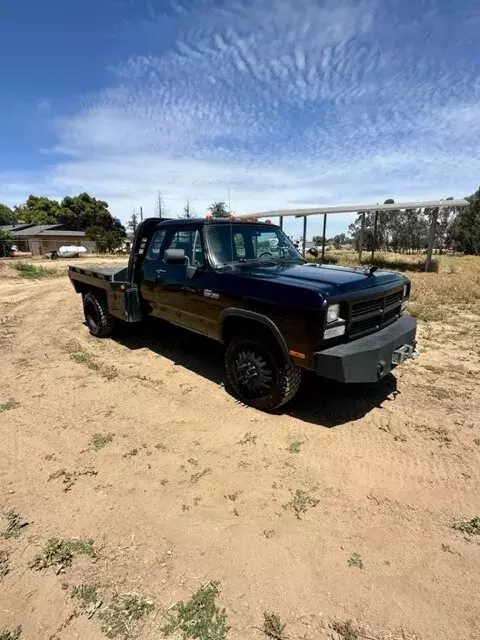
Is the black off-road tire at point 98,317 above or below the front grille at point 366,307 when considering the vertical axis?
below

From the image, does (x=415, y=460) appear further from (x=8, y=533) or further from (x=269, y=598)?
(x=8, y=533)

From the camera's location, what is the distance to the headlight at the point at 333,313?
131 inches

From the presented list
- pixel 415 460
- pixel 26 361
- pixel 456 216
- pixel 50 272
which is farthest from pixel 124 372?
pixel 456 216

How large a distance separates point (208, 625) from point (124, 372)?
3.76 meters

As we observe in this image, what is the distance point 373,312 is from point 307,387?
1.34 m

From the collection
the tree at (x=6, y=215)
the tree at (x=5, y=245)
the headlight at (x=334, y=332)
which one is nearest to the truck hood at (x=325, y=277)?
the headlight at (x=334, y=332)

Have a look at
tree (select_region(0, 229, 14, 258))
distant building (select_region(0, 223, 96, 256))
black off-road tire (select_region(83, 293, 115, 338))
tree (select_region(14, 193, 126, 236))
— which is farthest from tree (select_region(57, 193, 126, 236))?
black off-road tire (select_region(83, 293, 115, 338))

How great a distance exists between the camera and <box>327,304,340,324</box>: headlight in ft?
10.9

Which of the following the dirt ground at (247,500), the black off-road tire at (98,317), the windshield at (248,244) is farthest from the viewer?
the black off-road tire at (98,317)

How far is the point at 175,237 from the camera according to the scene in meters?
5.16

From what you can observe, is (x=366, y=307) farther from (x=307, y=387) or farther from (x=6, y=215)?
(x=6, y=215)

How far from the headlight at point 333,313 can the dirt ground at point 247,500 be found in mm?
1146

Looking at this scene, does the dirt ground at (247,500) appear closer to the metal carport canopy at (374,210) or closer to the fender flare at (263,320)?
the fender flare at (263,320)

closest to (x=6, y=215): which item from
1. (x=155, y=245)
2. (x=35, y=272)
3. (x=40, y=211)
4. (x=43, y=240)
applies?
(x=40, y=211)
